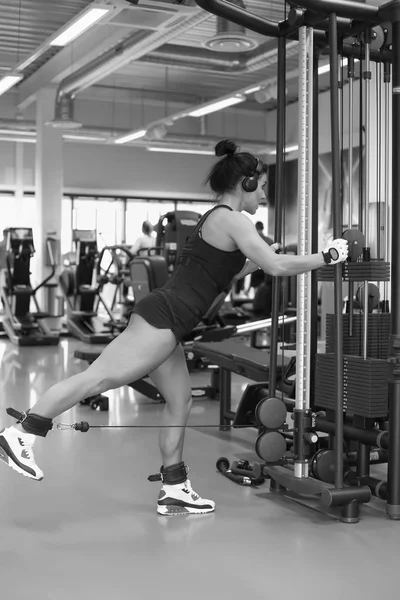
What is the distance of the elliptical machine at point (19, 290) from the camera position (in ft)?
36.2

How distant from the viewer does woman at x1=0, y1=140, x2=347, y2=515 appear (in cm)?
307

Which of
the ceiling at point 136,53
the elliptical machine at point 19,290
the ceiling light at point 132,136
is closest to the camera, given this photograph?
the ceiling at point 136,53

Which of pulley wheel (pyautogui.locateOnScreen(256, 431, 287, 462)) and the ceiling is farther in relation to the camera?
the ceiling

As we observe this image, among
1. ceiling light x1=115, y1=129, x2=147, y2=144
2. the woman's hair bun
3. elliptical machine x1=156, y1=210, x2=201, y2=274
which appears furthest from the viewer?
ceiling light x1=115, y1=129, x2=147, y2=144

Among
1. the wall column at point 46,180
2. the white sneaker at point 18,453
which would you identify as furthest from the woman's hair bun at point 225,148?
the wall column at point 46,180

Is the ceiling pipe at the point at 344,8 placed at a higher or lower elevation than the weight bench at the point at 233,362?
higher

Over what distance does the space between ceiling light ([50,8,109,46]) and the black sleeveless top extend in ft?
15.4

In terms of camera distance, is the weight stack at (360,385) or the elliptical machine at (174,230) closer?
the weight stack at (360,385)

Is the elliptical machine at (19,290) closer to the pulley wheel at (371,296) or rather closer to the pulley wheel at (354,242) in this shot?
the pulley wheel at (371,296)

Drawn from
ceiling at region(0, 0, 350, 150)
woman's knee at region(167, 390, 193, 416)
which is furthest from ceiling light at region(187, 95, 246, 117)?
woman's knee at region(167, 390, 193, 416)

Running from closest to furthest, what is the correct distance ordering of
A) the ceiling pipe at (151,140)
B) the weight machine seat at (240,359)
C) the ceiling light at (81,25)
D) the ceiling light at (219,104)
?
1. the weight machine seat at (240,359)
2. the ceiling light at (81,25)
3. the ceiling light at (219,104)
4. the ceiling pipe at (151,140)

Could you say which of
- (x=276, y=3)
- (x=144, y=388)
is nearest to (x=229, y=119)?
(x=276, y=3)

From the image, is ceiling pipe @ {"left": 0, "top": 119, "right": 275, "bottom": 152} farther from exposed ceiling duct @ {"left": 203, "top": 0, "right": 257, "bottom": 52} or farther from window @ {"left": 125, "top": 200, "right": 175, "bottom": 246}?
exposed ceiling duct @ {"left": 203, "top": 0, "right": 257, "bottom": 52}

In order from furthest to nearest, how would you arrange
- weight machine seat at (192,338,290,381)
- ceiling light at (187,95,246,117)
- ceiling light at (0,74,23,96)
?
ceiling light at (187,95,246,117), ceiling light at (0,74,23,96), weight machine seat at (192,338,290,381)
